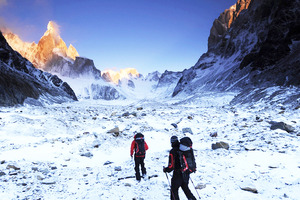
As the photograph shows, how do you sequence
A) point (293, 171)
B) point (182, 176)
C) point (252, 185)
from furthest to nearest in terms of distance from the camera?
point (293, 171) → point (252, 185) → point (182, 176)

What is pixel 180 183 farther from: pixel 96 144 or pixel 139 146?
pixel 96 144

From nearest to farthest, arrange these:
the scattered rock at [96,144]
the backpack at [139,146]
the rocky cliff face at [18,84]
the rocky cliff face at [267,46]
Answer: the backpack at [139,146], the scattered rock at [96,144], the rocky cliff face at [267,46], the rocky cliff face at [18,84]

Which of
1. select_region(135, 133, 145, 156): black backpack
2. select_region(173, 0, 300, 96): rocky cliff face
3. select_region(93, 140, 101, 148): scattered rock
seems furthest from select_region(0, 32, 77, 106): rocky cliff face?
select_region(173, 0, 300, 96): rocky cliff face

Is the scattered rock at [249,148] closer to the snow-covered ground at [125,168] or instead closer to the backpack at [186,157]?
the snow-covered ground at [125,168]

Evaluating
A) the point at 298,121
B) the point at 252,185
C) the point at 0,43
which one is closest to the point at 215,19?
the point at 0,43

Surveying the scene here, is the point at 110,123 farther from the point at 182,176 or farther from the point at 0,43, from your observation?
the point at 0,43

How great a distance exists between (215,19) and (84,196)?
155556 millimetres

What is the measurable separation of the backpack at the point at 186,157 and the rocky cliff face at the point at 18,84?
3891 centimetres

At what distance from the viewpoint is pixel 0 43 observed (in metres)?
65.1

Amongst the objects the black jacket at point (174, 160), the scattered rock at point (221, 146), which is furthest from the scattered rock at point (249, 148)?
the black jacket at point (174, 160)

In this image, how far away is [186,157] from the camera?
5141mm

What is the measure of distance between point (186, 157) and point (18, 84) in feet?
194

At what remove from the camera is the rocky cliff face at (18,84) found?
3888 cm

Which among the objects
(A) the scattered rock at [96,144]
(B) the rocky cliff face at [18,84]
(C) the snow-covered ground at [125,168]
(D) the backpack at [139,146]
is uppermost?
(B) the rocky cliff face at [18,84]
